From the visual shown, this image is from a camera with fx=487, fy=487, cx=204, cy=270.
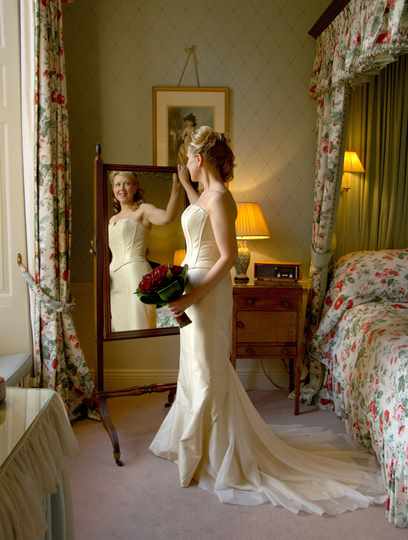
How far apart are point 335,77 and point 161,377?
2.27 metres

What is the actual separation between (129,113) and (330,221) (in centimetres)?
153

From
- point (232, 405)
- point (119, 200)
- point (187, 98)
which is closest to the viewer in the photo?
point (232, 405)

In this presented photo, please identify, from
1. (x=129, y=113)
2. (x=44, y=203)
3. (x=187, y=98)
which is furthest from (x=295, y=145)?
(x=44, y=203)

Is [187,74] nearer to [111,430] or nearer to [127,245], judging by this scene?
[127,245]

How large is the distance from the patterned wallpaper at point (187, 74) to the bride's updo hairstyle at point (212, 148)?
44.3 inches

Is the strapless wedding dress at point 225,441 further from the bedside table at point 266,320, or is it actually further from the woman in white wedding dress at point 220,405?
the bedside table at point 266,320

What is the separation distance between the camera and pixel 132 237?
259 centimetres

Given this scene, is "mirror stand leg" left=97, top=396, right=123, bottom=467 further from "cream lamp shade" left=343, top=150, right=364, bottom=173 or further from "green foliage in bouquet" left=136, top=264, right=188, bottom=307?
"cream lamp shade" left=343, top=150, right=364, bottom=173

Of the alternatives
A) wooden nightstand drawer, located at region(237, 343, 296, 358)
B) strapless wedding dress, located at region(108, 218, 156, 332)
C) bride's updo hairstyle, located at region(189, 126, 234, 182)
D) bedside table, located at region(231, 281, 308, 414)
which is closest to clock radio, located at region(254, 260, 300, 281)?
bedside table, located at region(231, 281, 308, 414)

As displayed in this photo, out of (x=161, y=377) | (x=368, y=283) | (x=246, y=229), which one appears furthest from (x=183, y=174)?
(x=161, y=377)

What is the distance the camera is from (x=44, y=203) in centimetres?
265

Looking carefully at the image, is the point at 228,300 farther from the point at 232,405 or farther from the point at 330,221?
the point at 330,221

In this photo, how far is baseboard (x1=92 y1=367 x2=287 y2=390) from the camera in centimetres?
348

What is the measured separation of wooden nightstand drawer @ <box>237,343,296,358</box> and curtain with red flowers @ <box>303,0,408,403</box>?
9.7 inches
